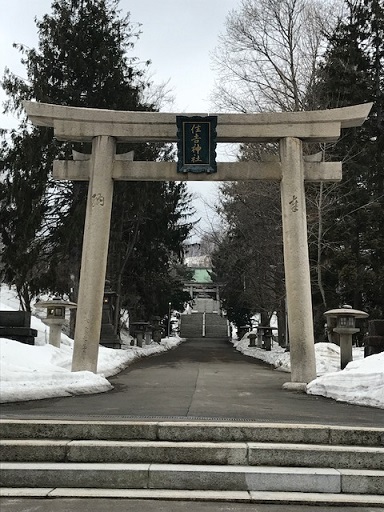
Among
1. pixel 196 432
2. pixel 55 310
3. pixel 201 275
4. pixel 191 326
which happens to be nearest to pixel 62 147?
pixel 55 310

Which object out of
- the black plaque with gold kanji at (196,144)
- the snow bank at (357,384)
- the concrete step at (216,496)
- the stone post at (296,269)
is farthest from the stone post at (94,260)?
the concrete step at (216,496)

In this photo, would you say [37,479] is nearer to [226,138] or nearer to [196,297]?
[226,138]

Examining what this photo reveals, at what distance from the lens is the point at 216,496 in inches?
174

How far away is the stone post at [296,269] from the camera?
31.9 feet

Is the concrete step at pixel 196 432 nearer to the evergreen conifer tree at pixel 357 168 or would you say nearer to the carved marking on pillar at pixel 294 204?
the carved marking on pillar at pixel 294 204

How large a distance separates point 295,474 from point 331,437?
0.84 metres

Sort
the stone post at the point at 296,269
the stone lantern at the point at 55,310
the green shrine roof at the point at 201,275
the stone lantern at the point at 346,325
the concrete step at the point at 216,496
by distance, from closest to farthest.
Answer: the concrete step at the point at 216,496
the stone post at the point at 296,269
the stone lantern at the point at 346,325
the stone lantern at the point at 55,310
the green shrine roof at the point at 201,275

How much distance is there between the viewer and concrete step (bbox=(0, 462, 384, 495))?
4.62 meters

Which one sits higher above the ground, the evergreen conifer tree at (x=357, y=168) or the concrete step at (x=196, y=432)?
the evergreen conifer tree at (x=357, y=168)

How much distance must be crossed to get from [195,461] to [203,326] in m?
40.0

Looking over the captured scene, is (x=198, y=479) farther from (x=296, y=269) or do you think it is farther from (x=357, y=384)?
(x=296, y=269)

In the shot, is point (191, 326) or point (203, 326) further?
point (203, 326)

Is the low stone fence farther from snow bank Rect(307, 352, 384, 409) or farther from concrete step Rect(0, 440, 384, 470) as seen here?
concrete step Rect(0, 440, 384, 470)

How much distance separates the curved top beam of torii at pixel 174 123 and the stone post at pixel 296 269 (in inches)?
14.1
